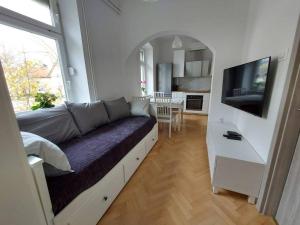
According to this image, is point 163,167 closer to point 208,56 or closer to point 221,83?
point 221,83

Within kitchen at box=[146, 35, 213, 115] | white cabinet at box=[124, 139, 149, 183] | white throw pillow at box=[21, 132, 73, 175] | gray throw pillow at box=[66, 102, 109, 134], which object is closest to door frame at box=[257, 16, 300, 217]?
white cabinet at box=[124, 139, 149, 183]

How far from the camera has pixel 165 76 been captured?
5250 mm

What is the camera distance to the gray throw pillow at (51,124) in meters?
1.33

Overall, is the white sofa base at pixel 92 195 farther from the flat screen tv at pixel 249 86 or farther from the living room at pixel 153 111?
the flat screen tv at pixel 249 86

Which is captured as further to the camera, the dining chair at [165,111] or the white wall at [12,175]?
the dining chair at [165,111]

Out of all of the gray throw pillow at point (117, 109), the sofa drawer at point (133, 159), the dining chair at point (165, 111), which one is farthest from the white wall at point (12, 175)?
the dining chair at point (165, 111)

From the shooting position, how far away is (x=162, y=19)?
2672 mm

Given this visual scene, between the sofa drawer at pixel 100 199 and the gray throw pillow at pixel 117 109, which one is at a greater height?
the gray throw pillow at pixel 117 109

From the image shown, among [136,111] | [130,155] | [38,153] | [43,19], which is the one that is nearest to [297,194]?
[130,155]

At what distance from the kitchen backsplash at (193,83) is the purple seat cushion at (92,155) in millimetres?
3764

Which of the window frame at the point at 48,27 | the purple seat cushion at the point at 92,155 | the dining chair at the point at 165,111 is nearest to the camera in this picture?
the purple seat cushion at the point at 92,155

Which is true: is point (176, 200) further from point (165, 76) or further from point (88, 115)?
point (165, 76)

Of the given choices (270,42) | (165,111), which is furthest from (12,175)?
(165,111)

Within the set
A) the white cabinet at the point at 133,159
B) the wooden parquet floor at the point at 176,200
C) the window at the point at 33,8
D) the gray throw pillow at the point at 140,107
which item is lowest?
the wooden parquet floor at the point at 176,200
